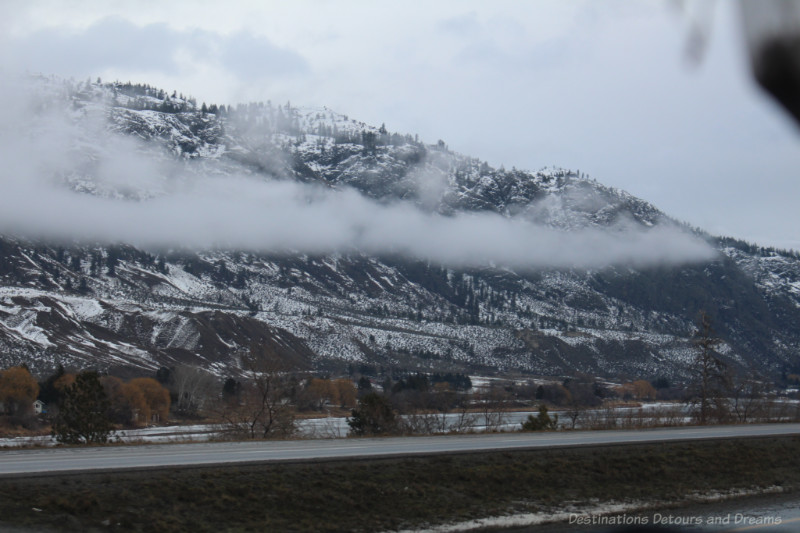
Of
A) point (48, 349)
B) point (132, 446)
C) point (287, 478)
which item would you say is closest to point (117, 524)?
point (287, 478)

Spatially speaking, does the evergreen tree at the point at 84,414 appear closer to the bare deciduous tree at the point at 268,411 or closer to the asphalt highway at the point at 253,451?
the bare deciduous tree at the point at 268,411

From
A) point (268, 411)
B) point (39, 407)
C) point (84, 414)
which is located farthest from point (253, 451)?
→ point (39, 407)

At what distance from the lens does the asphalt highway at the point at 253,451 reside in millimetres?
22312

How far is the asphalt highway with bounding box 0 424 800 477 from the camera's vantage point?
22.3 metres

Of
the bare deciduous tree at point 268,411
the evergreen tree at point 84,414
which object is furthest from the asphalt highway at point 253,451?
the evergreen tree at point 84,414

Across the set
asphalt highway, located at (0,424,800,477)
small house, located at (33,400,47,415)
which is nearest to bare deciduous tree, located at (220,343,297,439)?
asphalt highway, located at (0,424,800,477)

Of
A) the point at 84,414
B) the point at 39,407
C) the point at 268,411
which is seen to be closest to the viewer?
the point at 84,414

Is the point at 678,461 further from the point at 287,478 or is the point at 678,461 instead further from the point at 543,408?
the point at 543,408

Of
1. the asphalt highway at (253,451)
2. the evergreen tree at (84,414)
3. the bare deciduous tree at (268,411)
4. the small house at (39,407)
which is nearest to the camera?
the asphalt highway at (253,451)

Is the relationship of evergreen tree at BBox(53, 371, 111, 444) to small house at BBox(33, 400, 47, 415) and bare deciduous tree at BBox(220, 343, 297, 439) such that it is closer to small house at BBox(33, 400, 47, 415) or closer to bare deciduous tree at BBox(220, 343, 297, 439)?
bare deciduous tree at BBox(220, 343, 297, 439)

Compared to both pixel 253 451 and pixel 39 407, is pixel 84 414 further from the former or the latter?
pixel 39 407

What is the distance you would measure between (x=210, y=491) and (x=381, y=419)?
112ft

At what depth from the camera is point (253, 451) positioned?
27.7 m

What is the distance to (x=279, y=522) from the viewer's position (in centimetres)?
1733
